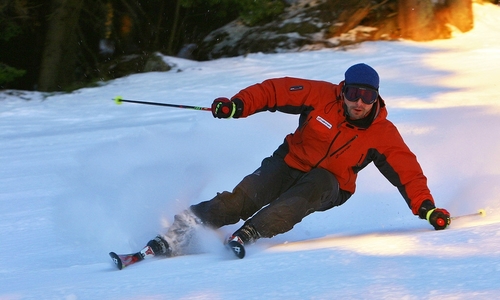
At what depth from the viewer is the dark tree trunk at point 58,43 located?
11.2 metres

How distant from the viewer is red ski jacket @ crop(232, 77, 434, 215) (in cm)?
420

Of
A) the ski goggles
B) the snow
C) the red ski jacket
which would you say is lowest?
the snow

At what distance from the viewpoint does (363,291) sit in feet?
8.55

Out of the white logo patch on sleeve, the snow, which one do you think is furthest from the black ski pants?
the white logo patch on sleeve

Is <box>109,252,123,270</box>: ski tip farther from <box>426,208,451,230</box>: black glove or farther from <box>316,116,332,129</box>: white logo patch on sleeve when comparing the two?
<box>426,208,451,230</box>: black glove

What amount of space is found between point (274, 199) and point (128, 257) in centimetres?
105

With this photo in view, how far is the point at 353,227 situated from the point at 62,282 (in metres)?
2.25

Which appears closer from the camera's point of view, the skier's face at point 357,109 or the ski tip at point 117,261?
the ski tip at point 117,261

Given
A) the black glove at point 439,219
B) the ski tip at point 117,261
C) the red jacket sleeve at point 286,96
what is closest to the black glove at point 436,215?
the black glove at point 439,219

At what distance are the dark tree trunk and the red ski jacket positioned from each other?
7.54m

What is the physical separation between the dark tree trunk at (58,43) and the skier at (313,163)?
7552 millimetres

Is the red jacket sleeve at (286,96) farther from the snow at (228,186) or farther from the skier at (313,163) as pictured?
the snow at (228,186)

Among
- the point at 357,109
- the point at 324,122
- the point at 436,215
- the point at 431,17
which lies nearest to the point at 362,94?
the point at 357,109

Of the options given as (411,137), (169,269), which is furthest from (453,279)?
(411,137)
